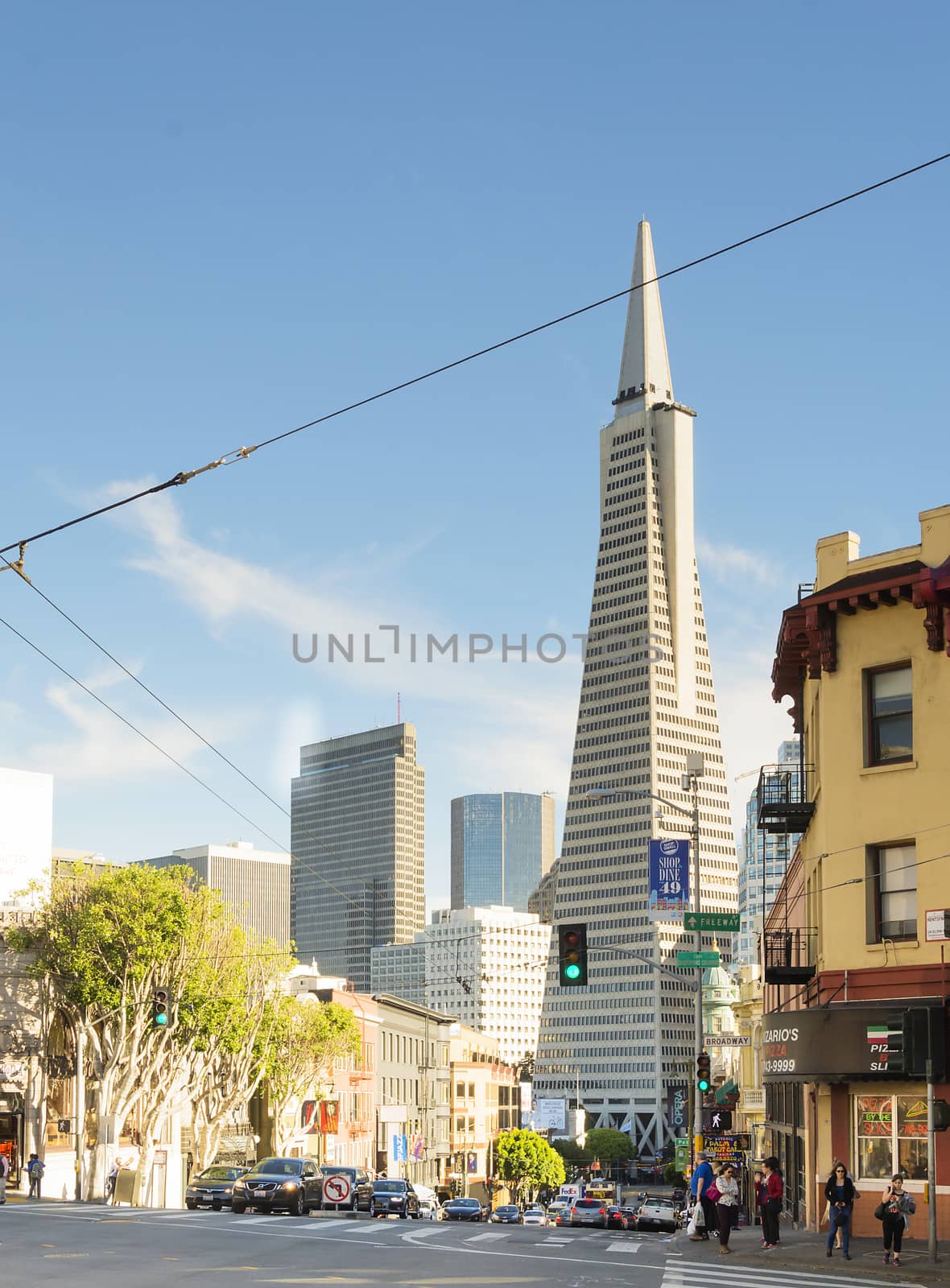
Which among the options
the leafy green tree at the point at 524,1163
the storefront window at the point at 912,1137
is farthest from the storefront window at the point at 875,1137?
the leafy green tree at the point at 524,1163

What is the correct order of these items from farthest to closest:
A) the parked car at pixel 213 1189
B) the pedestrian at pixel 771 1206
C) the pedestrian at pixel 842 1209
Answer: the parked car at pixel 213 1189, the pedestrian at pixel 771 1206, the pedestrian at pixel 842 1209

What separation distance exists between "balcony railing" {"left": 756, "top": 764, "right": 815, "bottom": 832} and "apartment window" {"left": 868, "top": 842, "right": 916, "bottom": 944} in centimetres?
386

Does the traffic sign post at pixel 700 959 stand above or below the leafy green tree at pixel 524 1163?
above

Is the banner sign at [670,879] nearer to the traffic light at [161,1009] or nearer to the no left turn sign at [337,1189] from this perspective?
the no left turn sign at [337,1189]

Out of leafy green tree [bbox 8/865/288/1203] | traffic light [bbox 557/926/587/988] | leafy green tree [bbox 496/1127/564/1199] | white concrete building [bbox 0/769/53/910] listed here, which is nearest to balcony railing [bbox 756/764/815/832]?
traffic light [bbox 557/926/587/988]

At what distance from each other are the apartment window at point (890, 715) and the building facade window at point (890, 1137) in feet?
23.2

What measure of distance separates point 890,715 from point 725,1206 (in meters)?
10.8

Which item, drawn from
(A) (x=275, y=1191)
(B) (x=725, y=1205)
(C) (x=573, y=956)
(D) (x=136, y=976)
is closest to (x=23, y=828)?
(D) (x=136, y=976)

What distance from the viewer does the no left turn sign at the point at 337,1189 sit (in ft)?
143

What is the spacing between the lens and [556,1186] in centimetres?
16100

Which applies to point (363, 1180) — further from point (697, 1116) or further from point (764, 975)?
point (764, 975)

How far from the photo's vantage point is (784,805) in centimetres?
3819

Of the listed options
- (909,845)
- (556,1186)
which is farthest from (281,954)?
(556,1186)

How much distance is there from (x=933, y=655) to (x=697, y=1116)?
15096 millimetres
